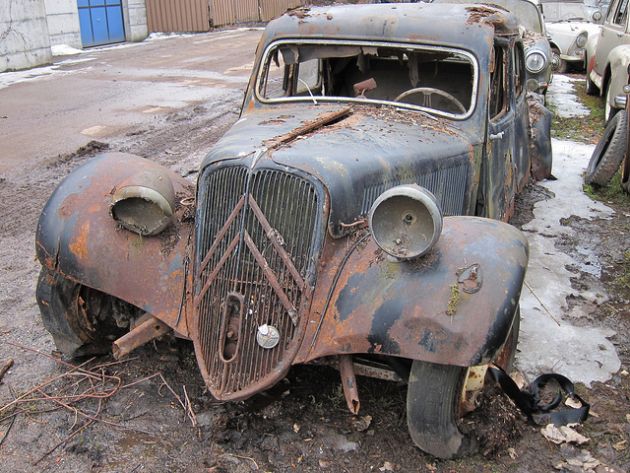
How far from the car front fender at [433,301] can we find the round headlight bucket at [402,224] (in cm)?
9

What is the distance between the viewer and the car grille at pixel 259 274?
2.87m

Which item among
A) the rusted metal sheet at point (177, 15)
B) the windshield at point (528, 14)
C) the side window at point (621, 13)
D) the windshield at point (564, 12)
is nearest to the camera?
the side window at point (621, 13)

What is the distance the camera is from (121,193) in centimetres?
312

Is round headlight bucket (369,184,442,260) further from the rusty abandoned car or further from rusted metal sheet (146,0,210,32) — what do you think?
rusted metal sheet (146,0,210,32)

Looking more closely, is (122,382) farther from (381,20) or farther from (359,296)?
(381,20)

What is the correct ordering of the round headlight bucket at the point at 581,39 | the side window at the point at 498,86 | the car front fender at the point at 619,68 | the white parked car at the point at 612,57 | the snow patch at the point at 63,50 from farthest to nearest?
the snow patch at the point at 63,50
the round headlight bucket at the point at 581,39
the white parked car at the point at 612,57
the car front fender at the point at 619,68
the side window at the point at 498,86

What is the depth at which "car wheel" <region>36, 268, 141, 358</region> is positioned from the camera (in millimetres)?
3410

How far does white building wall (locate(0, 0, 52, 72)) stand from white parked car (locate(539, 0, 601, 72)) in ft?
32.8

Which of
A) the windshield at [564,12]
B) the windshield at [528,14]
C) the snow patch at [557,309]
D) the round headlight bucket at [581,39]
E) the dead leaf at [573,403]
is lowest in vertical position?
the snow patch at [557,309]

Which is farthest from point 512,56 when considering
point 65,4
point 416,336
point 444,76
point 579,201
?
point 65,4

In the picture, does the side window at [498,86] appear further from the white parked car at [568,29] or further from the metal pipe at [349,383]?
the white parked car at [568,29]

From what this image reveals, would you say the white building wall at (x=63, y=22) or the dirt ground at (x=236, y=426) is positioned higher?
the white building wall at (x=63, y=22)

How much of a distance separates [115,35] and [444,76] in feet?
48.4

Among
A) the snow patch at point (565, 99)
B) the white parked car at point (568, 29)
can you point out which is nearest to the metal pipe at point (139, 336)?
the snow patch at point (565, 99)
